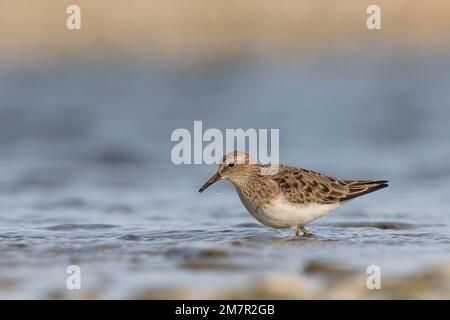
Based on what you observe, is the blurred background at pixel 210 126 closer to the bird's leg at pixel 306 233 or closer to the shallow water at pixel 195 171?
the shallow water at pixel 195 171

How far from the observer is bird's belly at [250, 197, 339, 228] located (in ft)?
34.6

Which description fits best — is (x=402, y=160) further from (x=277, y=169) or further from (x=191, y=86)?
(x=191, y=86)

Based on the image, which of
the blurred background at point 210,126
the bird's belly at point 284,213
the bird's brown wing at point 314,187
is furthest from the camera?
the bird's brown wing at point 314,187

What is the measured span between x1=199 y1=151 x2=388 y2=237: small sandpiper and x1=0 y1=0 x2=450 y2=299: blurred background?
321mm

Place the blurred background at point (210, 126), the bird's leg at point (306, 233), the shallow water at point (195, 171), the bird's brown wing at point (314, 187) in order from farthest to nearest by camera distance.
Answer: the bird's leg at point (306, 233) → the bird's brown wing at point (314, 187) → the shallow water at point (195, 171) → the blurred background at point (210, 126)

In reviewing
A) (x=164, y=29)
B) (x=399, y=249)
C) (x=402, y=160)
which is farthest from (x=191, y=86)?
(x=399, y=249)

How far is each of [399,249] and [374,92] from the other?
42.1 ft

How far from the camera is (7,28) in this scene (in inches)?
1011

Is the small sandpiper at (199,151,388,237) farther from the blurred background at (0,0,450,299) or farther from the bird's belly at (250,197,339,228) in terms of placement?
the blurred background at (0,0,450,299)

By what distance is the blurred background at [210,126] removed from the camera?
909cm

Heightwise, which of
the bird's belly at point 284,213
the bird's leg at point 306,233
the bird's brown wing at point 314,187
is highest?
the bird's brown wing at point 314,187

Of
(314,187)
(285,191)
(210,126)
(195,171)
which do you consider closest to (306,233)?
(314,187)

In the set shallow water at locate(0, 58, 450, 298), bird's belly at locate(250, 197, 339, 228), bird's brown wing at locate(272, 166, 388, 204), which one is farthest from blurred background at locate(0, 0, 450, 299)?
bird's brown wing at locate(272, 166, 388, 204)

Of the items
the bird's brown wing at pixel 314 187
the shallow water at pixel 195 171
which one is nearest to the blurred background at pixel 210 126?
the shallow water at pixel 195 171
